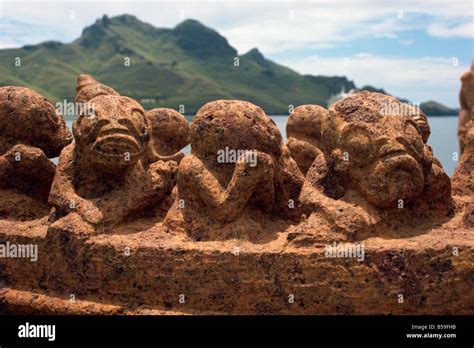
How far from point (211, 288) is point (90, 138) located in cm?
191

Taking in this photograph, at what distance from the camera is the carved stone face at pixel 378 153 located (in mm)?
5082

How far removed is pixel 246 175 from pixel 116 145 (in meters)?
1.32

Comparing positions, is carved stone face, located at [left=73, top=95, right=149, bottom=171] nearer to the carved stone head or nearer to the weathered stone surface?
the weathered stone surface

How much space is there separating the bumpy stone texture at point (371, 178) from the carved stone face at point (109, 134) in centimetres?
174

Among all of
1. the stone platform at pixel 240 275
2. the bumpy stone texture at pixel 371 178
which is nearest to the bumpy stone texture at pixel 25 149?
the stone platform at pixel 240 275

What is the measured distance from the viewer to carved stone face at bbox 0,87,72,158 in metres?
6.27

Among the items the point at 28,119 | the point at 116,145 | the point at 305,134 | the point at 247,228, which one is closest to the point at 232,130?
the point at 247,228

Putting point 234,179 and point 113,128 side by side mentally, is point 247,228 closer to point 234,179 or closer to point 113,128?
point 234,179

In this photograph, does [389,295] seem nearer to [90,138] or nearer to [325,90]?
[90,138]

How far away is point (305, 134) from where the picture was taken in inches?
313

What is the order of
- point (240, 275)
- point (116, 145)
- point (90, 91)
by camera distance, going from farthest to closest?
1. point (90, 91)
2. point (116, 145)
3. point (240, 275)

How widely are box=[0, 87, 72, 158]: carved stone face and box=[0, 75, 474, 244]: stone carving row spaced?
0.6 inches

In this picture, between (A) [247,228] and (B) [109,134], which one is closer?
(A) [247,228]

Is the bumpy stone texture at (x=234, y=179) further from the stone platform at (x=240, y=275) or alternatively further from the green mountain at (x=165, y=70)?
the green mountain at (x=165, y=70)
